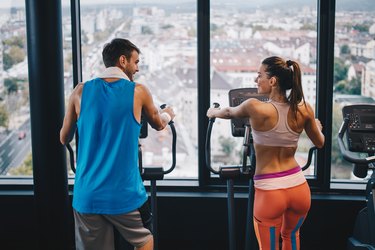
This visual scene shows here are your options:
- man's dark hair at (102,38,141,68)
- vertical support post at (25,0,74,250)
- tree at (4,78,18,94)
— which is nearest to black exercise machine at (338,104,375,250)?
man's dark hair at (102,38,141,68)

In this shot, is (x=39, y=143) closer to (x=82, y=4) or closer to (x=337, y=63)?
(x=82, y=4)

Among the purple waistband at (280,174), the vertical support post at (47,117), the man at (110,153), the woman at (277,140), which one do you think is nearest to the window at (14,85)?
the vertical support post at (47,117)

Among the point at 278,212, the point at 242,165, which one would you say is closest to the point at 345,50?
the point at 242,165

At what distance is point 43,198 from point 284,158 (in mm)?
1877

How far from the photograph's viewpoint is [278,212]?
312 centimetres

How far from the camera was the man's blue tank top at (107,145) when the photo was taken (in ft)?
9.23

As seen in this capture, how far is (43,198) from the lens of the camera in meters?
3.99

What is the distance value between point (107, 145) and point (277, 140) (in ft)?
3.19

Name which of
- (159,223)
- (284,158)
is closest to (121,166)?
(284,158)

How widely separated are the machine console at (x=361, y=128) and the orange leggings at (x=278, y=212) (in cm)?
60

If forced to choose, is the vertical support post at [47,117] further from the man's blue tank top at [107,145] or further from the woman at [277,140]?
the woman at [277,140]

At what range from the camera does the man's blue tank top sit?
2.81 metres

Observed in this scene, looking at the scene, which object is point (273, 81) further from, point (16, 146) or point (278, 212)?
point (16, 146)

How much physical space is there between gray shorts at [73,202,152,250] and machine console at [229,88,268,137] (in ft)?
3.18
